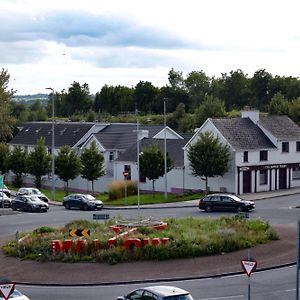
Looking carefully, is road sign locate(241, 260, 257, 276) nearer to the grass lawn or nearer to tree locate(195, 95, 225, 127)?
the grass lawn

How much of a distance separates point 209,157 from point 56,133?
3589cm

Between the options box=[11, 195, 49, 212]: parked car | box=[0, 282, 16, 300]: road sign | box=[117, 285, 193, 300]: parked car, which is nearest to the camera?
box=[0, 282, 16, 300]: road sign

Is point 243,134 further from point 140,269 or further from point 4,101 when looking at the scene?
point 140,269

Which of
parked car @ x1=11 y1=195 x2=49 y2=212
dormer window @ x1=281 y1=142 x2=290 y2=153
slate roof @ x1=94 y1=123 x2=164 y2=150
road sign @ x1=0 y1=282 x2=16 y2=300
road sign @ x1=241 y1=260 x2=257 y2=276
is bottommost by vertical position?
parked car @ x1=11 y1=195 x2=49 y2=212

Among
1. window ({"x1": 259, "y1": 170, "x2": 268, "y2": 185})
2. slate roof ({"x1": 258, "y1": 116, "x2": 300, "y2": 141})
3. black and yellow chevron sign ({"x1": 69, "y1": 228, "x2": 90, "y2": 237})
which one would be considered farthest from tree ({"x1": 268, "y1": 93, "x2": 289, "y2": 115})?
black and yellow chevron sign ({"x1": 69, "y1": 228, "x2": 90, "y2": 237})

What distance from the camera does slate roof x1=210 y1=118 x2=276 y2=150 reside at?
66375 mm

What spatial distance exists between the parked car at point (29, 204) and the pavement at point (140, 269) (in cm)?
2474

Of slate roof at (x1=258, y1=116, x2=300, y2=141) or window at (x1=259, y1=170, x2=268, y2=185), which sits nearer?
window at (x1=259, y1=170, x2=268, y2=185)

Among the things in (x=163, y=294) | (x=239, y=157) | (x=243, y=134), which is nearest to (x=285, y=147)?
(x=243, y=134)

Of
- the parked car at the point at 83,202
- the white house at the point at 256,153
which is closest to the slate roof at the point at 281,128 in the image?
the white house at the point at 256,153

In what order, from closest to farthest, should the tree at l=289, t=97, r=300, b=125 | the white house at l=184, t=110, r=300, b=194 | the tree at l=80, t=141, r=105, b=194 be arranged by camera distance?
the white house at l=184, t=110, r=300, b=194, the tree at l=80, t=141, r=105, b=194, the tree at l=289, t=97, r=300, b=125

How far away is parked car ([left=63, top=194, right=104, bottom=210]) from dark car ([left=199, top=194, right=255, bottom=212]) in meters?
8.97

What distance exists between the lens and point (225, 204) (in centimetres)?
5384

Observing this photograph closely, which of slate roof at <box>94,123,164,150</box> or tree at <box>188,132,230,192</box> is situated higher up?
slate roof at <box>94,123,164,150</box>
